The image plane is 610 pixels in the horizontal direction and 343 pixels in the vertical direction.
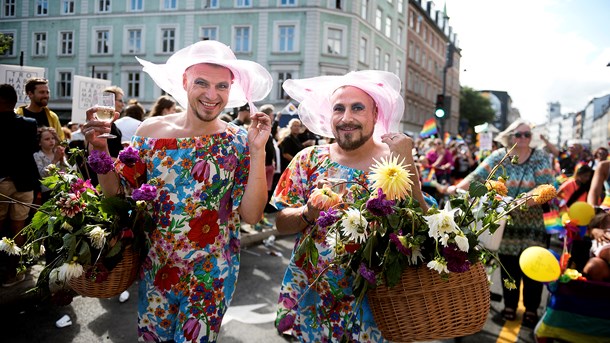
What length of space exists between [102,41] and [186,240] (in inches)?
1105

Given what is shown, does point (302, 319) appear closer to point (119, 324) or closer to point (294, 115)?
point (119, 324)

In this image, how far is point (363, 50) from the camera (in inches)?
1264

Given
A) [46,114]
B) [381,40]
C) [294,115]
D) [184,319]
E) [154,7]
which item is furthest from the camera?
[381,40]

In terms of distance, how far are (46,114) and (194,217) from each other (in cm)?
462

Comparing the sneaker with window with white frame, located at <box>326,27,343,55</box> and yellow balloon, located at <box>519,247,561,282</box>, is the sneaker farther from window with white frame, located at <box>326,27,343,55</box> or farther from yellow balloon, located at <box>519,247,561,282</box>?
window with white frame, located at <box>326,27,343,55</box>

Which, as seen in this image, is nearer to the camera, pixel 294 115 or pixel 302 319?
pixel 302 319

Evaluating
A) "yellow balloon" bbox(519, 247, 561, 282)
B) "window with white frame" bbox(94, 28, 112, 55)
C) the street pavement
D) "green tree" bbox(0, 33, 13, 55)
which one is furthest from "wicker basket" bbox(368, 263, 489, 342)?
"window with white frame" bbox(94, 28, 112, 55)

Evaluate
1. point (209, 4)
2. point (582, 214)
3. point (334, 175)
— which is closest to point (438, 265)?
point (334, 175)

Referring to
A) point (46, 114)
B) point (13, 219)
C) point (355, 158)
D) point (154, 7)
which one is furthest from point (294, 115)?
point (154, 7)

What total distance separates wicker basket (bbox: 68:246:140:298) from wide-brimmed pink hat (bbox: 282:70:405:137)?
125 cm

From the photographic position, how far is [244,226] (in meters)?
8.26

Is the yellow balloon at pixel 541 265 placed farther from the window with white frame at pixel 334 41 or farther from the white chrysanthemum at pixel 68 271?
the window with white frame at pixel 334 41

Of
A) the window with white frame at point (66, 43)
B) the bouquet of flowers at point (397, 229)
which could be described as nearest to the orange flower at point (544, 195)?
the bouquet of flowers at point (397, 229)

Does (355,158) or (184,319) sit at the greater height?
(355,158)
